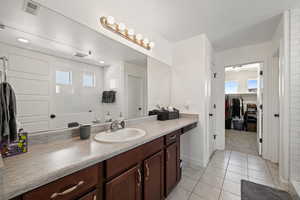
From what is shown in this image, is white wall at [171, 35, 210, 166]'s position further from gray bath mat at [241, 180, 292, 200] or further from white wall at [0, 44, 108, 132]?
white wall at [0, 44, 108, 132]

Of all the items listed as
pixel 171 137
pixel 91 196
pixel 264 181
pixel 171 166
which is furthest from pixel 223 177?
pixel 91 196

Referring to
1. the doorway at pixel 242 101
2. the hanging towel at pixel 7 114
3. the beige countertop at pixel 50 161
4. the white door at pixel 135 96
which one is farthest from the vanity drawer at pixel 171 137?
the doorway at pixel 242 101

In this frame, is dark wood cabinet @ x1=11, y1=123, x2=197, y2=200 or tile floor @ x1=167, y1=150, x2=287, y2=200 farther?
tile floor @ x1=167, y1=150, x2=287, y2=200

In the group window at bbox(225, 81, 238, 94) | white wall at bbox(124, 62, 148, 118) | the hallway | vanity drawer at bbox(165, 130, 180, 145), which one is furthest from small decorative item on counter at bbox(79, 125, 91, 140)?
window at bbox(225, 81, 238, 94)

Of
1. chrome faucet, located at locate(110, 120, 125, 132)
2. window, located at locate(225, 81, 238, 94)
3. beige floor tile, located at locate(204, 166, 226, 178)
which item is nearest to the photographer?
chrome faucet, located at locate(110, 120, 125, 132)

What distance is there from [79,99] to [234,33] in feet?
8.79

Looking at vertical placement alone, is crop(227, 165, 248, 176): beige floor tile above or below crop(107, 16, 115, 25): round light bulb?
below

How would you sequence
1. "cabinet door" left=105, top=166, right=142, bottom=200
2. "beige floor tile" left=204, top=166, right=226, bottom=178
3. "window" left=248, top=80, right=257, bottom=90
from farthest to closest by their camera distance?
1. "window" left=248, top=80, right=257, bottom=90
2. "beige floor tile" left=204, top=166, right=226, bottom=178
3. "cabinet door" left=105, top=166, right=142, bottom=200

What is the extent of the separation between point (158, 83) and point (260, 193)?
2.06 metres

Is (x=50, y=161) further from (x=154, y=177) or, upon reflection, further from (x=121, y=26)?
(x=121, y=26)

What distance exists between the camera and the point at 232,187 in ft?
5.57

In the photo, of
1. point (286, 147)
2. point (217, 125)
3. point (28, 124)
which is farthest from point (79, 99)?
point (217, 125)

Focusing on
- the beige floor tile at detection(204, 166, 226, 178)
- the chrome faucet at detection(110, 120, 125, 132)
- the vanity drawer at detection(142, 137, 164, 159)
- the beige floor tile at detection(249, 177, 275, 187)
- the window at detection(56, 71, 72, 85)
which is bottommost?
the beige floor tile at detection(204, 166, 226, 178)

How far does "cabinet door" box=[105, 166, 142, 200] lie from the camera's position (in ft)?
2.73
